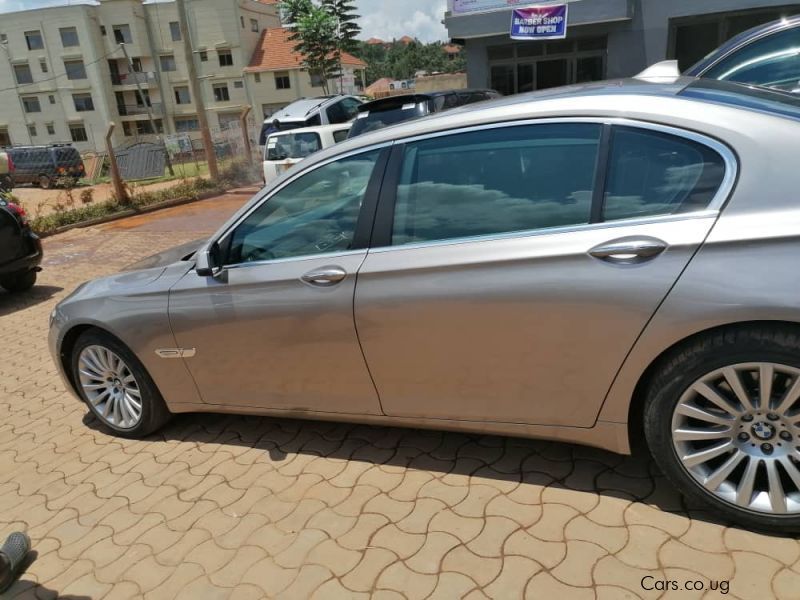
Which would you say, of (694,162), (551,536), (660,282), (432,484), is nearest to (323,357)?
(432,484)

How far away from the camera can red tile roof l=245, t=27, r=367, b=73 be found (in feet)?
165

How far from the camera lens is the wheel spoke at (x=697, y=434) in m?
2.11

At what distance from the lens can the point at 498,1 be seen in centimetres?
1492

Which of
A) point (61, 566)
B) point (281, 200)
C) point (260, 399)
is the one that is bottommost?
Answer: point (61, 566)

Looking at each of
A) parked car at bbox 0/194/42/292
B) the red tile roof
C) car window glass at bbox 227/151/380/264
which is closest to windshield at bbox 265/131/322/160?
parked car at bbox 0/194/42/292

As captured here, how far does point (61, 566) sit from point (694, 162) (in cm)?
317

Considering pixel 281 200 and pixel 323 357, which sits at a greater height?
pixel 281 200

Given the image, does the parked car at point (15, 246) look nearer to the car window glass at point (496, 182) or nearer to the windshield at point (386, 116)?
the windshield at point (386, 116)

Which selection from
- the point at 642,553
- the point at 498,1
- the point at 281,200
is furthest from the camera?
the point at 498,1

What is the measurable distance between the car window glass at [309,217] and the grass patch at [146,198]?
38.5ft

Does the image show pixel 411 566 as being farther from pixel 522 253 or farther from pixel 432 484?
pixel 522 253

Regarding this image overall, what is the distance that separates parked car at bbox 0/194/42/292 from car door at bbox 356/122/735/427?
20.5 ft

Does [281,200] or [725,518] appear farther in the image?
[281,200]

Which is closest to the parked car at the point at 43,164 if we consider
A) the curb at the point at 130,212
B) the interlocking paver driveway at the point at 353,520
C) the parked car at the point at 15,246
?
the curb at the point at 130,212
